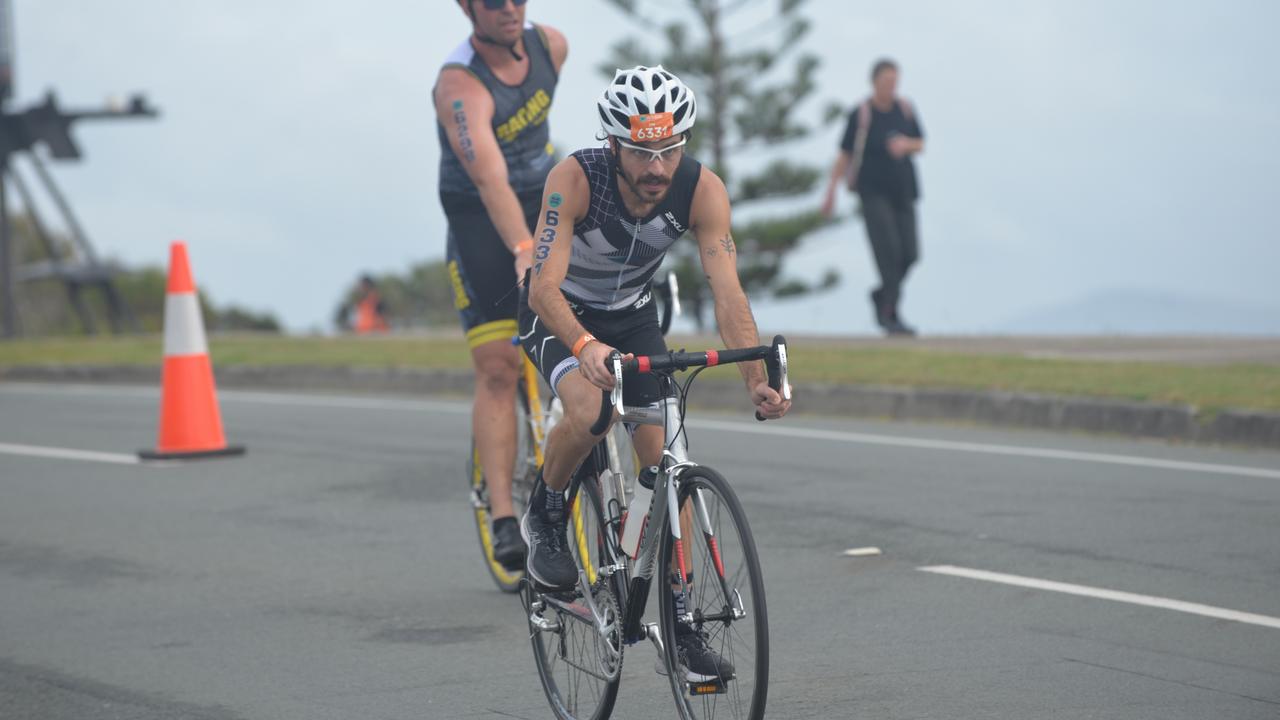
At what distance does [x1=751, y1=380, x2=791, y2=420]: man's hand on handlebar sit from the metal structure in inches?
1082

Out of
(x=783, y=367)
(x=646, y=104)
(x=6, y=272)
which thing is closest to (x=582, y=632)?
(x=783, y=367)

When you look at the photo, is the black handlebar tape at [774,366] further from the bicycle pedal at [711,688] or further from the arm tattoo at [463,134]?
the arm tattoo at [463,134]

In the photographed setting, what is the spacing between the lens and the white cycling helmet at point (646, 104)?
496cm

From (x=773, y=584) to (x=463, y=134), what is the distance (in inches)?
86.6

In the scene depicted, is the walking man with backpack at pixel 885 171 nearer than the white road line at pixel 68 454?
No

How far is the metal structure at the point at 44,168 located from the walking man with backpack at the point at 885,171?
18201mm

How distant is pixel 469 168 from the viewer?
707cm

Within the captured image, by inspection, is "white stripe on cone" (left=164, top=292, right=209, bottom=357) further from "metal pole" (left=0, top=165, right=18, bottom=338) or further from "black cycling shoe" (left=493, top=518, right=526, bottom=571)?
"metal pole" (left=0, top=165, right=18, bottom=338)

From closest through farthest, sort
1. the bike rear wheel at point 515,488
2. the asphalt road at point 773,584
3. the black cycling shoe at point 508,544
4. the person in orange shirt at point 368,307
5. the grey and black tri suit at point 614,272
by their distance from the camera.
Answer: the grey and black tri suit at point 614,272 → the asphalt road at point 773,584 → the black cycling shoe at point 508,544 → the bike rear wheel at point 515,488 → the person in orange shirt at point 368,307

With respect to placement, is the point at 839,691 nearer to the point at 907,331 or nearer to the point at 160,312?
the point at 907,331

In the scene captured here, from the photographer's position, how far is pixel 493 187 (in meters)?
6.98

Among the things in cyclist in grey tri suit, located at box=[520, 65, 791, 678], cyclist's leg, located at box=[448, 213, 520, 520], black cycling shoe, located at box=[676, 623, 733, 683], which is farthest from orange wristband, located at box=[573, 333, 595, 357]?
cyclist's leg, located at box=[448, 213, 520, 520]

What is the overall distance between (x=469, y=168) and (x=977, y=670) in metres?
2.83

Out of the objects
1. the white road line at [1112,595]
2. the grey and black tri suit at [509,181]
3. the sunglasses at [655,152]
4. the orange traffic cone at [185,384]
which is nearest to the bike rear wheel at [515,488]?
the grey and black tri suit at [509,181]
